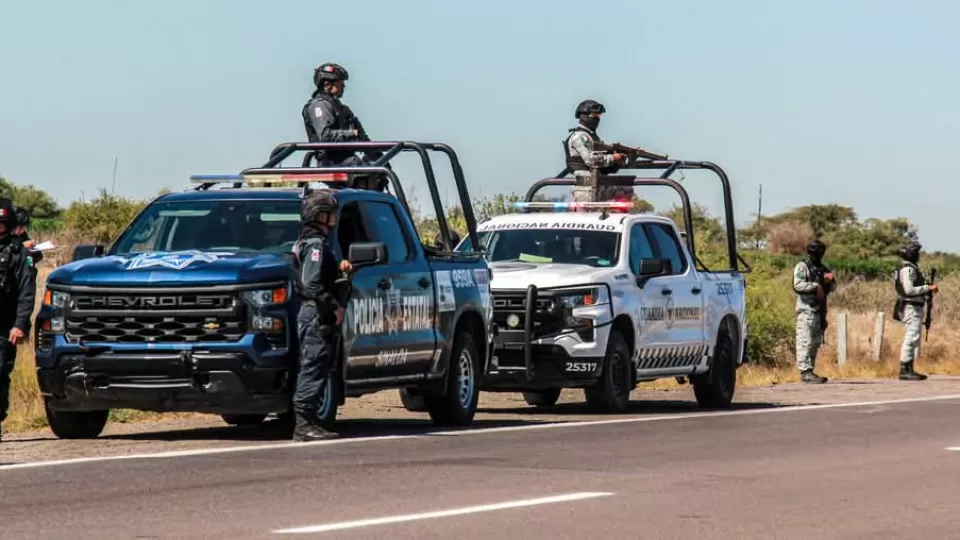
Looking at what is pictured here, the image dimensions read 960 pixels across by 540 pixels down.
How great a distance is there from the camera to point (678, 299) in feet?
69.2

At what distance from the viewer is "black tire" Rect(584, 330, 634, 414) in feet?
64.3

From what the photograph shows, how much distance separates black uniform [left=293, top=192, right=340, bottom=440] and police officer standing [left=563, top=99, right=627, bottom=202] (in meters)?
7.63

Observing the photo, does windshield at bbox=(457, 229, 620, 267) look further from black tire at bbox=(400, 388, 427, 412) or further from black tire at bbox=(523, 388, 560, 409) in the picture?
black tire at bbox=(523, 388, 560, 409)

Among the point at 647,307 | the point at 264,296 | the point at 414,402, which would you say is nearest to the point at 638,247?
the point at 647,307

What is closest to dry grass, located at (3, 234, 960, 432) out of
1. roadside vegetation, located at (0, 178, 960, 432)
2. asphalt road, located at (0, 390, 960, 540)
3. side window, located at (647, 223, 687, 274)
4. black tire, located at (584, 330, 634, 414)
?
roadside vegetation, located at (0, 178, 960, 432)

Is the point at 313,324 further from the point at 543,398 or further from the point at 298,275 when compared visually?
the point at 543,398

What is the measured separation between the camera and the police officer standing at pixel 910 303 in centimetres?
2906

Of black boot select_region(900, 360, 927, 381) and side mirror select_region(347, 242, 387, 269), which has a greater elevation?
side mirror select_region(347, 242, 387, 269)

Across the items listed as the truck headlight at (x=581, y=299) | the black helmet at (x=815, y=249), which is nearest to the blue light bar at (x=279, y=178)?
the truck headlight at (x=581, y=299)

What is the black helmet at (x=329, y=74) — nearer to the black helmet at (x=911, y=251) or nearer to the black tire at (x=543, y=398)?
the black tire at (x=543, y=398)

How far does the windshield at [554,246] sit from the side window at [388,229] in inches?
131

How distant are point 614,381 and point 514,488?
830 centimetres

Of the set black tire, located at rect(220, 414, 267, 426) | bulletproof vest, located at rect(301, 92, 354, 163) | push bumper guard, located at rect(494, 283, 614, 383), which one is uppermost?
bulletproof vest, located at rect(301, 92, 354, 163)

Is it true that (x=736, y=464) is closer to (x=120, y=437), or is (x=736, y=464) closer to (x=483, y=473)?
(x=483, y=473)
